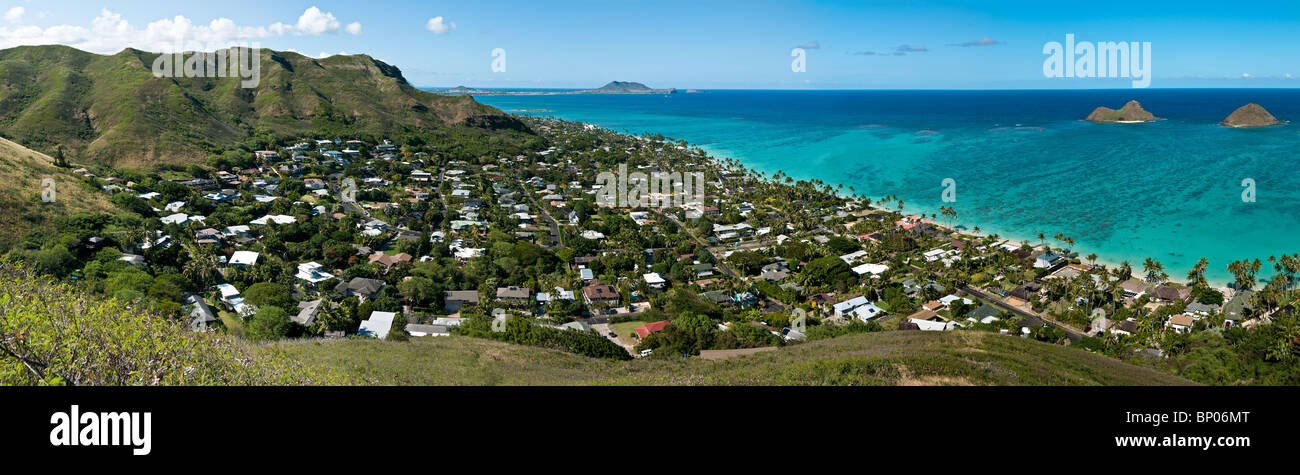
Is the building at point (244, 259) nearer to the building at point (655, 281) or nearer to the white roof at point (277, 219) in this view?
the white roof at point (277, 219)

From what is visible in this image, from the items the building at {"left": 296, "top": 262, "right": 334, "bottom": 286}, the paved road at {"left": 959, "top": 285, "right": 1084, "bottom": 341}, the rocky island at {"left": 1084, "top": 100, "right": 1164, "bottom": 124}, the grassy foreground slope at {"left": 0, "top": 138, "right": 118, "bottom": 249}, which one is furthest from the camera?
the rocky island at {"left": 1084, "top": 100, "right": 1164, "bottom": 124}

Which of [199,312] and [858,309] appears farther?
[858,309]

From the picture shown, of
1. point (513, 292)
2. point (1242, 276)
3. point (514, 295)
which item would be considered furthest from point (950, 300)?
point (513, 292)

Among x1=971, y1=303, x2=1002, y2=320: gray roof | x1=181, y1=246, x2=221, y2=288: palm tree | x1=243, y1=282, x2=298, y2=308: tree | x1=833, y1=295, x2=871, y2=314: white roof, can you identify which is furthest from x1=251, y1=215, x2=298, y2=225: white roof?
x1=971, y1=303, x2=1002, y2=320: gray roof

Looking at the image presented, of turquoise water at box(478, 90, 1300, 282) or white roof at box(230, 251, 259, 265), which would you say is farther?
turquoise water at box(478, 90, 1300, 282)

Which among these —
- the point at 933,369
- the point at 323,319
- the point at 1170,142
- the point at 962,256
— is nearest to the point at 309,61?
the point at 323,319

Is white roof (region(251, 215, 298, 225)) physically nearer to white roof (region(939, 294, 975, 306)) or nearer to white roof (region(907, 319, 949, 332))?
white roof (region(907, 319, 949, 332))

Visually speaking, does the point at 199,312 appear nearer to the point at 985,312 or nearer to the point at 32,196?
the point at 32,196
